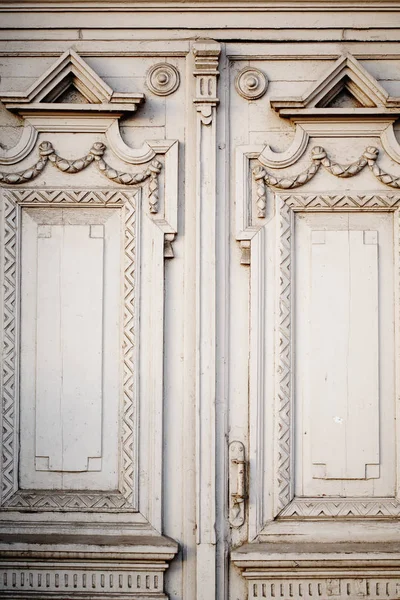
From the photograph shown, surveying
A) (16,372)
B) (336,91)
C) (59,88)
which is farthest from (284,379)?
(59,88)

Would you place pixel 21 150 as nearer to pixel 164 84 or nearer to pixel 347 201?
pixel 164 84

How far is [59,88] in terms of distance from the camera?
3.94m

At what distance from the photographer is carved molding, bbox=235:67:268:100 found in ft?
12.9

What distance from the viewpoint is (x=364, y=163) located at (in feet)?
12.8

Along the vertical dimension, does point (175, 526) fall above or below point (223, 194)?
below

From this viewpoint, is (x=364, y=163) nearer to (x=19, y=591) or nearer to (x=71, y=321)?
(x=71, y=321)

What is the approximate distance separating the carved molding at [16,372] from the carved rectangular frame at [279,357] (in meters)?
0.53

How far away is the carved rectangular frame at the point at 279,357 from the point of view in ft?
12.7

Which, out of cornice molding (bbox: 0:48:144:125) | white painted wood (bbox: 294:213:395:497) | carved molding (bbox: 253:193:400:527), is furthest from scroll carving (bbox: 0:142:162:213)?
white painted wood (bbox: 294:213:395:497)

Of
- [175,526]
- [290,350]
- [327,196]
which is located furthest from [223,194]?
[175,526]

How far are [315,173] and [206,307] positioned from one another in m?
0.79

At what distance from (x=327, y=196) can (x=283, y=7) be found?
89 cm

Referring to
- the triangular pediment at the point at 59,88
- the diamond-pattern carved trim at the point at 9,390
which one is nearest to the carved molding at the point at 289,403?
the triangular pediment at the point at 59,88

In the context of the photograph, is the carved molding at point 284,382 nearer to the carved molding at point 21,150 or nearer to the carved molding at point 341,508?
the carved molding at point 341,508
